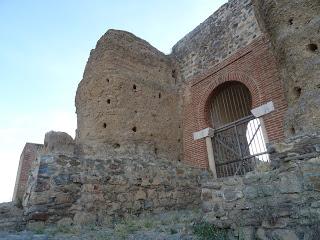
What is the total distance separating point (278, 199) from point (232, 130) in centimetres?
567

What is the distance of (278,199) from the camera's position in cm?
345

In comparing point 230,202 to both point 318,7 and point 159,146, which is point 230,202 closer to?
point 159,146

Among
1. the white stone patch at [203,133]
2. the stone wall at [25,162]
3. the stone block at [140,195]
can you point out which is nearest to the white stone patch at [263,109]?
the white stone patch at [203,133]

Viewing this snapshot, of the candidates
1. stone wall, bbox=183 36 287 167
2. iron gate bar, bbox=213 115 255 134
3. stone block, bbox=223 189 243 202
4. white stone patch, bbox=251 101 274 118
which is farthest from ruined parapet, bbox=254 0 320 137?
stone block, bbox=223 189 243 202

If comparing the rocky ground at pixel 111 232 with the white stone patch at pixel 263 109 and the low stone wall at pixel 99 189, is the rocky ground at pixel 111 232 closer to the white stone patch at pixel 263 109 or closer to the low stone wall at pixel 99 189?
the low stone wall at pixel 99 189

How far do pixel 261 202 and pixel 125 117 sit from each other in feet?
18.9

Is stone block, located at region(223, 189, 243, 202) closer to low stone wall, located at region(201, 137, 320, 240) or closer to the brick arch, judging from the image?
low stone wall, located at region(201, 137, 320, 240)

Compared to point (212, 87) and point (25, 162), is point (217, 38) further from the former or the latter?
point (25, 162)

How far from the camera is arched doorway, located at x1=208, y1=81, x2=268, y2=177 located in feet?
27.6

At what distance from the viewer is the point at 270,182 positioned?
Result: 11.8 feet

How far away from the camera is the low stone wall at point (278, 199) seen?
3.18m

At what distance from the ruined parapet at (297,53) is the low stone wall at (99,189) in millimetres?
3435

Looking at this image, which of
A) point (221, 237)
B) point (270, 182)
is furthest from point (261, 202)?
point (221, 237)

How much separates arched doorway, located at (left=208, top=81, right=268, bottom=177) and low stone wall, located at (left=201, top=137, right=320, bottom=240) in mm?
4223
